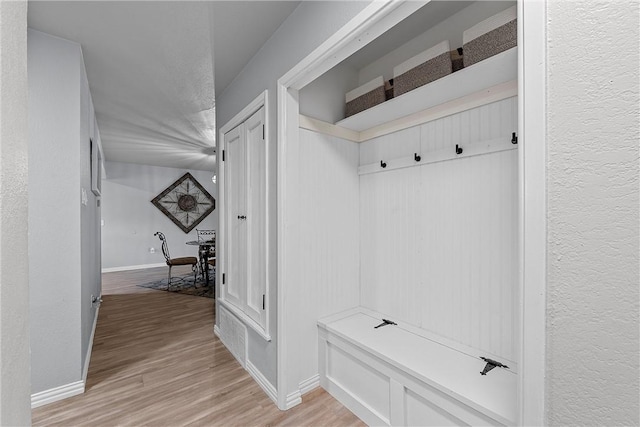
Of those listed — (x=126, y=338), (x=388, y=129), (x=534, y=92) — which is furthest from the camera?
(x=126, y=338)

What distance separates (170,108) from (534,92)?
3.47 meters

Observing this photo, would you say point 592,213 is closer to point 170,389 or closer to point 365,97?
point 365,97

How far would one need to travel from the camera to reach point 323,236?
2041 mm

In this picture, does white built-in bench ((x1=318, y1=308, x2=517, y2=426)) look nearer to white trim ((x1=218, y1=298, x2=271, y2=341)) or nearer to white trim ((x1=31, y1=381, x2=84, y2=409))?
white trim ((x1=218, y1=298, x2=271, y2=341))

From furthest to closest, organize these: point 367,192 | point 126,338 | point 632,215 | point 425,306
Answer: point 126,338
point 367,192
point 425,306
point 632,215

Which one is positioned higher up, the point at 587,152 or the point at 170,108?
the point at 170,108

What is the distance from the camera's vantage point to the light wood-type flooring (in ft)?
5.64

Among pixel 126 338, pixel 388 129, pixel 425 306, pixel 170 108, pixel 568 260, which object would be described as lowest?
pixel 126 338

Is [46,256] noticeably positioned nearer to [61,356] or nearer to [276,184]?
[61,356]

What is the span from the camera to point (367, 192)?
7.25 ft

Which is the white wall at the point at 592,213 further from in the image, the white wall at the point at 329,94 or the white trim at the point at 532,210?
the white wall at the point at 329,94

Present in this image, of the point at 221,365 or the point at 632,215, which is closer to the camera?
the point at 632,215

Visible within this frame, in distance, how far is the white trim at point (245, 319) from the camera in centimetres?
195

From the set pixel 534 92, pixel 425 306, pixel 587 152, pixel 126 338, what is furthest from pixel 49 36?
pixel 425 306
